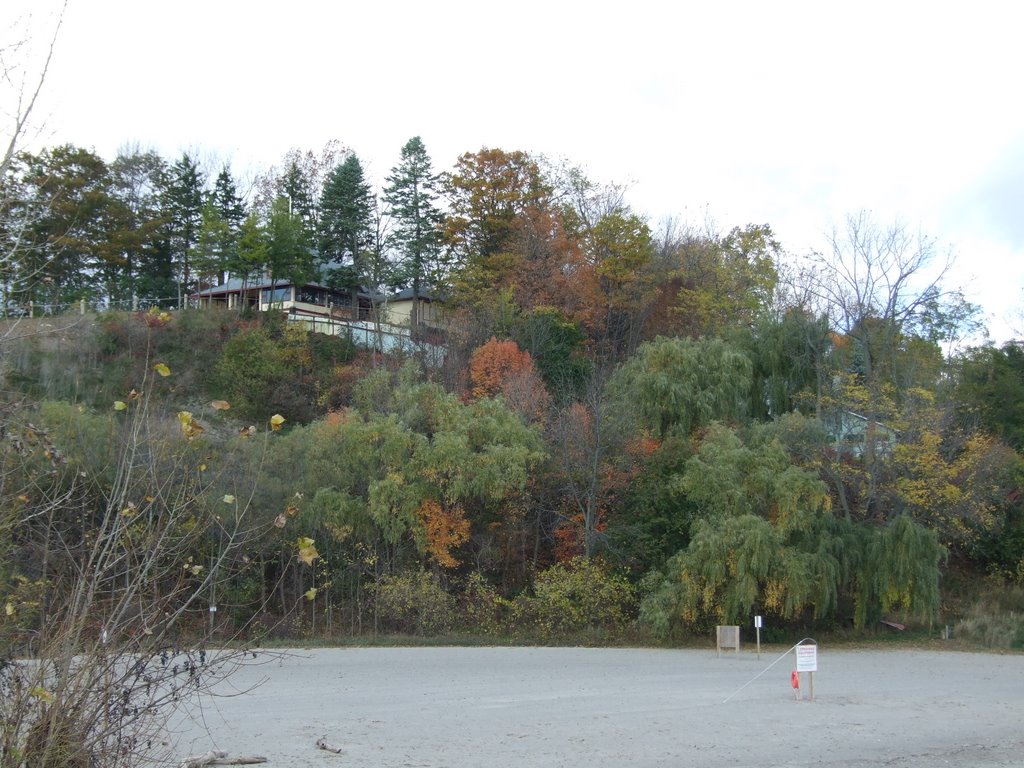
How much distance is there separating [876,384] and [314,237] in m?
35.1

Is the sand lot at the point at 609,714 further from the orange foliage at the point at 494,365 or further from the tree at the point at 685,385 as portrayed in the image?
the orange foliage at the point at 494,365

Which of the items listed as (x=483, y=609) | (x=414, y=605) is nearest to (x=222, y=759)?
(x=414, y=605)

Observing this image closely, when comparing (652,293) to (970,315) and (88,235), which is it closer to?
(970,315)

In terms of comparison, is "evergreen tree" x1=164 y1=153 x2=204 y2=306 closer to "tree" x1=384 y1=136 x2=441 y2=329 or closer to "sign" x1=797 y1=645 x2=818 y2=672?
"tree" x1=384 y1=136 x2=441 y2=329

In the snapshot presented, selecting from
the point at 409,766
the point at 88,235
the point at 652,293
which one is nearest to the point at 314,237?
the point at 88,235

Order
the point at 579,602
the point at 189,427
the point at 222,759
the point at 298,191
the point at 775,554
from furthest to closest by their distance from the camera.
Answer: the point at 298,191
the point at 579,602
the point at 775,554
the point at 222,759
the point at 189,427

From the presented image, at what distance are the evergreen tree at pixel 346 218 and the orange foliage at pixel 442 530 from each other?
2670 centimetres

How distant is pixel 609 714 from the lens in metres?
15.6

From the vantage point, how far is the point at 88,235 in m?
48.2

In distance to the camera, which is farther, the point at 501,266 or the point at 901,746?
the point at 501,266

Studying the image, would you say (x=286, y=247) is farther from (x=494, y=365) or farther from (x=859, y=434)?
(x=859, y=434)

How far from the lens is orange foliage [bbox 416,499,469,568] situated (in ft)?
98.0

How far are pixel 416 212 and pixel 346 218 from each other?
15.4 feet

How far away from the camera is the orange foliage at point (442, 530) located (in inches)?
1176
